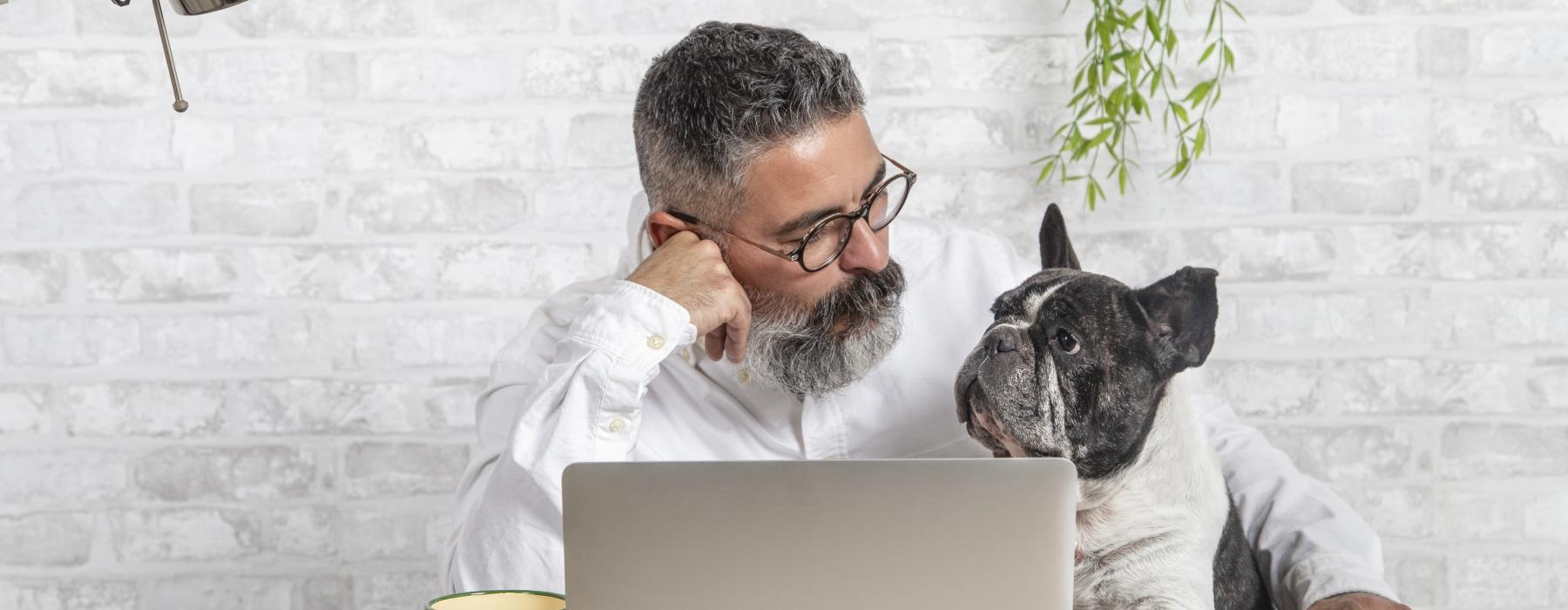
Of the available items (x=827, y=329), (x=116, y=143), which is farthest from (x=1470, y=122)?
(x=116, y=143)

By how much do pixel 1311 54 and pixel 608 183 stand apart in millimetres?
1221

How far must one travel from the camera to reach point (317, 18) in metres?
2.02

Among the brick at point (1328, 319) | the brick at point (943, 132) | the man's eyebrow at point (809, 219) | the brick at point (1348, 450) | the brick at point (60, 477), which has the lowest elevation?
the brick at point (60, 477)

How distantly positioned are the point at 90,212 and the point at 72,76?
9.0 inches

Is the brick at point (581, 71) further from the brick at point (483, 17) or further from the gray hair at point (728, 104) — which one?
the gray hair at point (728, 104)

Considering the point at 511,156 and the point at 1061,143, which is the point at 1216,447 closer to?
the point at 1061,143

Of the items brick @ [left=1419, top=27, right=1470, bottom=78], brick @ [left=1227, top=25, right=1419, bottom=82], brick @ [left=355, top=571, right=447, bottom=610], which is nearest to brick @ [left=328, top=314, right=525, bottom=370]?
brick @ [left=355, top=571, right=447, bottom=610]

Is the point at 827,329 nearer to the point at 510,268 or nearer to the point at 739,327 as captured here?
the point at 739,327

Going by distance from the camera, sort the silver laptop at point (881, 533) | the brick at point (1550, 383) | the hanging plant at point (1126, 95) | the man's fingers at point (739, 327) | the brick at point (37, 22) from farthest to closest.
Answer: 1. the brick at point (1550, 383)
2. the brick at point (37, 22)
3. the hanging plant at point (1126, 95)
4. the man's fingers at point (739, 327)
5. the silver laptop at point (881, 533)

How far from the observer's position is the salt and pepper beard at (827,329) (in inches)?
59.6

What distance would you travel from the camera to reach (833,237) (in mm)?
1449

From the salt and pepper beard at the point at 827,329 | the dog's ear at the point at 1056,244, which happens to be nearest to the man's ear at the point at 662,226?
the salt and pepper beard at the point at 827,329

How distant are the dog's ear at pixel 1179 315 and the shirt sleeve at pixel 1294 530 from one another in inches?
3.7

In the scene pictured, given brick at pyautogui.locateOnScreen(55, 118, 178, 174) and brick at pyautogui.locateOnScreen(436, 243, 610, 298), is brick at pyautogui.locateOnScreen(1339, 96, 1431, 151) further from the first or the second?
brick at pyautogui.locateOnScreen(55, 118, 178, 174)
